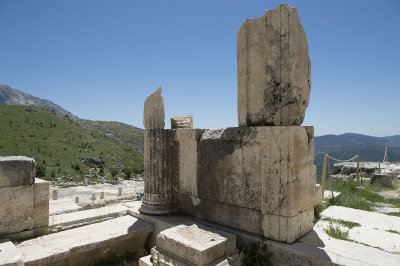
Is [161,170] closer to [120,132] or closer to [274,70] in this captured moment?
[274,70]

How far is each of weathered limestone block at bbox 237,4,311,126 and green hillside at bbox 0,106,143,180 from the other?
26069mm

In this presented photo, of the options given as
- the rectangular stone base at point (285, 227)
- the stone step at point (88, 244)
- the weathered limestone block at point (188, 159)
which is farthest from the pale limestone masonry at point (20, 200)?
the rectangular stone base at point (285, 227)

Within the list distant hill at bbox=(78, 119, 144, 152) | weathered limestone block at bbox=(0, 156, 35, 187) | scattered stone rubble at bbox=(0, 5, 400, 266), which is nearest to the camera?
scattered stone rubble at bbox=(0, 5, 400, 266)

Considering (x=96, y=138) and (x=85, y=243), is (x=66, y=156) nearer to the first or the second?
(x=96, y=138)

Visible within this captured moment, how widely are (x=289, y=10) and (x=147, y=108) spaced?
9.74ft

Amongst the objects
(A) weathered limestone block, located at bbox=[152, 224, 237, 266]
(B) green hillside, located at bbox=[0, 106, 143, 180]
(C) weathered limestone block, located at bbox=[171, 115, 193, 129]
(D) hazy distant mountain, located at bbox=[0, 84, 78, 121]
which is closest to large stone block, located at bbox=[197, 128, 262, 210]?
(A) weathered limestone block, located at bbox=[152, 224, 237, 266]

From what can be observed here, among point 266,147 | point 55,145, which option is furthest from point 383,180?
point 55,145

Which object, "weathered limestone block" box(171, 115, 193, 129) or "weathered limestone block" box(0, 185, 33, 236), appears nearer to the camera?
"weathered limestone block" box(0, 185, 33, 236)

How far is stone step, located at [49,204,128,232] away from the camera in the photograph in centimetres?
462

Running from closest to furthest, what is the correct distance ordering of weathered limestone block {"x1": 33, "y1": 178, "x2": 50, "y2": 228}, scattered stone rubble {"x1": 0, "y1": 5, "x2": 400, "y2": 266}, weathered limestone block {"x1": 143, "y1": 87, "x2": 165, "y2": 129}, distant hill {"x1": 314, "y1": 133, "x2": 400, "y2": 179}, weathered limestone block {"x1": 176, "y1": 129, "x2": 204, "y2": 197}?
scattered stone rubble {"x1": 0, "y1": 5, "x2": 400, "y2": 266}, weathered limestone block {"x1": 33, "y1": 178, "x2": 50, "y2": 228}, weathered limestone block {"x1": 176, "y1": 129, "x2": 204, "y2": 197}, weathered limestone block {"x1": 143, "y1": 87, "x2": 165, "y2": 129}, distant hill {"x1": 314, "y1": 133, "x2": 400, "y2": 179}

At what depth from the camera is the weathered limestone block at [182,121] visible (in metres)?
5.20

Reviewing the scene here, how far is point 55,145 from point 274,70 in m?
40.9

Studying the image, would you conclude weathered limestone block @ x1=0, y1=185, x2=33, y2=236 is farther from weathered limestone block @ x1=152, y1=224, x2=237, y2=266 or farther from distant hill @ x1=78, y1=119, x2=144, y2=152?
distant hill @ x1=78, y1=119, x2=144, y2=152

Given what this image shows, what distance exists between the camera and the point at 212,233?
367cm
